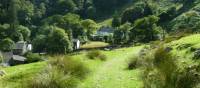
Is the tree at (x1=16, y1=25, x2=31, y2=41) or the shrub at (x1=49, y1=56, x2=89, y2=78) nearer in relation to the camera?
the shrub at (x1=49, y1=56, x2=89, y2=78)

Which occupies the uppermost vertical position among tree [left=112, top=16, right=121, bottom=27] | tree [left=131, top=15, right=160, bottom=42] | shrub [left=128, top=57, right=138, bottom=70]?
tree [left=112, top=16, right=121, bottom=27]

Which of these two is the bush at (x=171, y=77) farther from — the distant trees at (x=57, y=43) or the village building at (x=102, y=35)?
the village building at (x=102, y=35)

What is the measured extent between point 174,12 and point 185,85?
10392 centimetres

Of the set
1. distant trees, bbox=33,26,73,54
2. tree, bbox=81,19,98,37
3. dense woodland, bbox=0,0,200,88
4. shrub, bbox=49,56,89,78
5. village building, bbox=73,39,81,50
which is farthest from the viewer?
tree, bbox=81,19,98,37

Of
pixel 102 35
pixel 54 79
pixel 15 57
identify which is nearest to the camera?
pixel 54 79

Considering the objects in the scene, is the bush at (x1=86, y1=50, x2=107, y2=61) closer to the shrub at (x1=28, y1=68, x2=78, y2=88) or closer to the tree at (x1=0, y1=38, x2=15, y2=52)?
the shrub at (x1=28, y1=68, x2=78, y2=88)

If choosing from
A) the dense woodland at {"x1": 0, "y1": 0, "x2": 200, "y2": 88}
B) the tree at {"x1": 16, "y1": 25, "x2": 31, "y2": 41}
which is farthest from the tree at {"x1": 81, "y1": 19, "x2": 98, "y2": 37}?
the tree at {"x1": 16, "y1": 25, "x2": 31, "y2": 41}

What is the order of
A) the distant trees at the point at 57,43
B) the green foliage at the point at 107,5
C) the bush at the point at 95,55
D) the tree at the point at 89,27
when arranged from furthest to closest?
1. the green foliage at the point at 107,5
2. the tree at the point at 89,27
3. the distant trees at the point at 57,43
4. the bush at the point at 95,55

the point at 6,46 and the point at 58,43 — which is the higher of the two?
the point at 58,43

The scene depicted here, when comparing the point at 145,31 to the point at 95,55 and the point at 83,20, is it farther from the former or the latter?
the point at 95,55

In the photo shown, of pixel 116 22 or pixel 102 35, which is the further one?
pixel 116 22

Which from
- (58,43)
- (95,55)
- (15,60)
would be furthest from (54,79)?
(58,43)

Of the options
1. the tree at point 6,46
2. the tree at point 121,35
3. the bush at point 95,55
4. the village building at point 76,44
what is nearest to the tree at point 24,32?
the tree at point 6,46

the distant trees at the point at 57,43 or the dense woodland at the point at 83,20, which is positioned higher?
the dense woodland at the point at 83,20
